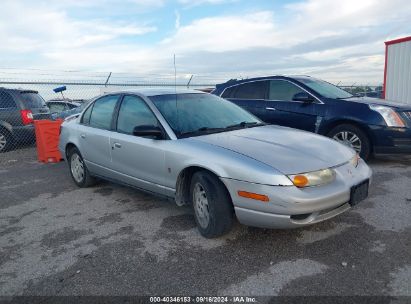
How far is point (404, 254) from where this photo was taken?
321 centimetres

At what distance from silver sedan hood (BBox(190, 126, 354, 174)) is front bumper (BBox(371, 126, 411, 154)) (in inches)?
98.6

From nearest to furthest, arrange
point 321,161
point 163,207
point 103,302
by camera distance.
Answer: point 103,302
point 321,161
point 163,207

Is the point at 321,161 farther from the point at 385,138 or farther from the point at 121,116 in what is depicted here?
the point at 385,138

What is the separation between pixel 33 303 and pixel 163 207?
2160 mm

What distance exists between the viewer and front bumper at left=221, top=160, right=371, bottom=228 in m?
3.10

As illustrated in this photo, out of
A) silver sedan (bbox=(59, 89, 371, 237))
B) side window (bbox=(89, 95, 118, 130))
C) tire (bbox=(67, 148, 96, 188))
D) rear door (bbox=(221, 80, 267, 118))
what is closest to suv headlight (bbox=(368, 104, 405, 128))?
rear door (bbox=(221, 80, 267, 118))

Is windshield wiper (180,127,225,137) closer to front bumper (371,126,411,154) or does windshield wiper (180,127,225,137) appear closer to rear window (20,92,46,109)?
front bumper (371,126,411,154)

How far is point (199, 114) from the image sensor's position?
14.5 feet

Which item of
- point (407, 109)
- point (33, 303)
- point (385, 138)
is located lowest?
point (33, 303)

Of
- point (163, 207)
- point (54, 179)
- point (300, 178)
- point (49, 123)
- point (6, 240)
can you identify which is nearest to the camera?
point (300, 178)

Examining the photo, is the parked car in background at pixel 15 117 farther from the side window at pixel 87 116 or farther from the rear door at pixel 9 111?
the side window at pixel 87 116

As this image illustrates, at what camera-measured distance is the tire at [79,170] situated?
5719mm

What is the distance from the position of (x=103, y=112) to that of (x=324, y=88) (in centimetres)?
426

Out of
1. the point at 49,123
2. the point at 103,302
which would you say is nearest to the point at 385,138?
the point at 103,302
